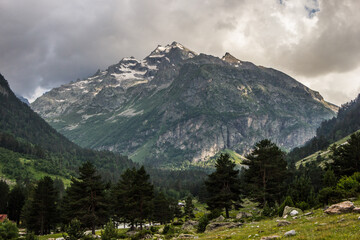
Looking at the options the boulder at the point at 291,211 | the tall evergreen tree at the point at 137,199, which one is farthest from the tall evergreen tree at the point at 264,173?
the tall evergreen tree at the point at 137,199

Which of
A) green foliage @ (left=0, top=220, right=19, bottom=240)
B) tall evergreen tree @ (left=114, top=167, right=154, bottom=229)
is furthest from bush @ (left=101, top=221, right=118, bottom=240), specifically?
green foliage @ (left=0, top=220, right=19, bottom=240)

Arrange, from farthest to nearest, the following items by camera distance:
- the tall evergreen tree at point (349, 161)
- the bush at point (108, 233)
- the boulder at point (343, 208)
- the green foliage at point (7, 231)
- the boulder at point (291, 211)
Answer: the tall evergreen tree at point (349, 161), the green foliage at point (7, 231), the boulder at point (291, 211), the bush at point (108, 233), the boulder at point (343, 208)

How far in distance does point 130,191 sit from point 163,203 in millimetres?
45177

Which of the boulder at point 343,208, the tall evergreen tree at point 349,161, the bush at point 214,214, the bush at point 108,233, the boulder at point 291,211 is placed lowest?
the bush at point 214,214

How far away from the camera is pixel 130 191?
60.2m

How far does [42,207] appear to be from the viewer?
76000mm

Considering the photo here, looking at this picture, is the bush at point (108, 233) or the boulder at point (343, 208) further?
the bush at point (108, 233)

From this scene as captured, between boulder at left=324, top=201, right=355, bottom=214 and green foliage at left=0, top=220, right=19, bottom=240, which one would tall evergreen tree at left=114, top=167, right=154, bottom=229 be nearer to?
green foliage at left=0, top=220, right=19, bottom=240

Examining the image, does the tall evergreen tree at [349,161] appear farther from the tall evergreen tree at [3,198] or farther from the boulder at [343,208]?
the tall evergreen tree at [3,198]

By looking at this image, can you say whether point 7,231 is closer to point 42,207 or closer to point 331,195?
point 42,207

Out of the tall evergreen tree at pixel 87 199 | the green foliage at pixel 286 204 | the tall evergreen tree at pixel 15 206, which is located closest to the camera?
the green foliage at pixel 286 204

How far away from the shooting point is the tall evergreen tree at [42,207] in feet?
248

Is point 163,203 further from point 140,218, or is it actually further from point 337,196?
point 337,196

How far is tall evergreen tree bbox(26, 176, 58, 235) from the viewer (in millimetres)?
75625
